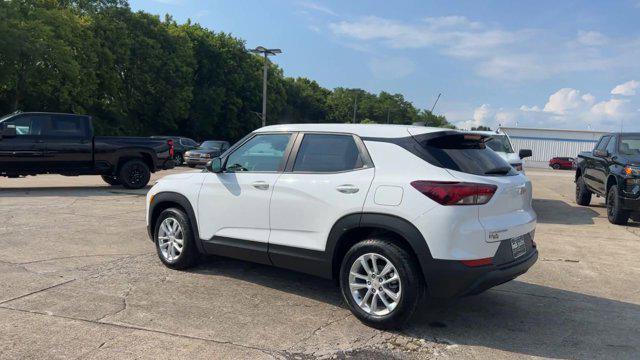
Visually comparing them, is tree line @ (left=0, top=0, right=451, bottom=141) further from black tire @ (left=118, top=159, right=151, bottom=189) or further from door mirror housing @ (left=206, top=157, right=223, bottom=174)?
door mirror housing @ (left=206, top=157, right=223, bottom=174)

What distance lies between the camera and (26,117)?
1293cm

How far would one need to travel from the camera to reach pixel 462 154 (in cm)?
441

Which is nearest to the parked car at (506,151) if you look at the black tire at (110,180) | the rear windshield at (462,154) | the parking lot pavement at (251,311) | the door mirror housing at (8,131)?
the parking lot pavement at (251,311)

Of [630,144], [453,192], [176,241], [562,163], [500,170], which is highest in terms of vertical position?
[630,144]

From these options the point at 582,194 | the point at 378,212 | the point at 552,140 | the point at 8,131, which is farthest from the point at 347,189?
the point at 552,140

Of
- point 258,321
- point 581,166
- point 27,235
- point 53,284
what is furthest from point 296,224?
point 581,166

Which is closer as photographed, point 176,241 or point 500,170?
point 500,170

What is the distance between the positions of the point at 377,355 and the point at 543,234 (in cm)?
632

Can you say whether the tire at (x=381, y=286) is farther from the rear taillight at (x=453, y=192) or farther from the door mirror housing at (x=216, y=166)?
the door mirror housing at (x=216, y=166)

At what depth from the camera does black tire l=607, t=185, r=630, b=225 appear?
1005 cm

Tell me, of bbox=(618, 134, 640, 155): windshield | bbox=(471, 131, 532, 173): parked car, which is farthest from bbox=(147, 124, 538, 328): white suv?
bbox=(618, 134, 640, 155): windshield

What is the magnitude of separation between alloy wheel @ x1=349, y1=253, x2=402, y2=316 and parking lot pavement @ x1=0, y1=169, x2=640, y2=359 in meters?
0.21

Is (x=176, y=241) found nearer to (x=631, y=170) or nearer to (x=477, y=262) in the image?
(x=477, y=262)

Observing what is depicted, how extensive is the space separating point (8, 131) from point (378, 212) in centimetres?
1170
